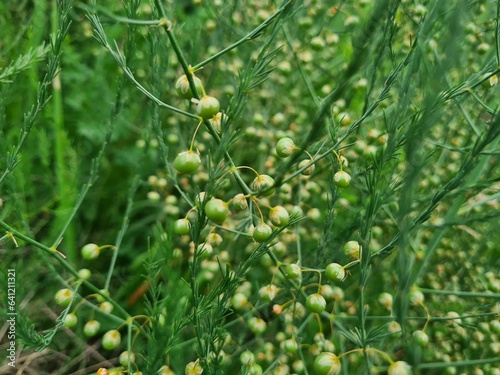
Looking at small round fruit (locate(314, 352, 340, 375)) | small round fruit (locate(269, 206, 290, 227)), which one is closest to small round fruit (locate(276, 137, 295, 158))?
small round fruit (locate(269, 206, 290, 227))

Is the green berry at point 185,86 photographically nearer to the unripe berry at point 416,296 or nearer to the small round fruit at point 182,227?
the small round fruit at point 182,227

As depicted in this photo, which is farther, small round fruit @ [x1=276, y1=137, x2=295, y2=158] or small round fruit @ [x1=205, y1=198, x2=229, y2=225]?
small round fruit @ [x1=276, y1=137, x2=295, y2=158]

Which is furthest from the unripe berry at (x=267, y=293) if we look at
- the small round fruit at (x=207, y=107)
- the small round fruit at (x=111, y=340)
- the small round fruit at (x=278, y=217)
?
the small round fruit at (x=207, y=107)

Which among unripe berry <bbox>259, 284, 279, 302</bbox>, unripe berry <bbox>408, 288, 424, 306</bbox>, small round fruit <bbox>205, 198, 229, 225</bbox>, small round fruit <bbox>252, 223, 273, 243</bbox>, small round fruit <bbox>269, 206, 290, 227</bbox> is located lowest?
unripe berry <bbox>408, 288, 424, 306</bbox>

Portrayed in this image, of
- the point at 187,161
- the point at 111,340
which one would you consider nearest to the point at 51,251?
the point at 111,340

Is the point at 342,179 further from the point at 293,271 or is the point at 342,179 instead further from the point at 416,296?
the point at 416,296

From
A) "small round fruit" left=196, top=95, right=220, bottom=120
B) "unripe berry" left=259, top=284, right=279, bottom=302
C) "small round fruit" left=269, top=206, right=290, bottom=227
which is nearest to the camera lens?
"small round fruit" left=196, top=95, right=220, bottom=120

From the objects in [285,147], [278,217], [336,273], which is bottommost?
[336,273]

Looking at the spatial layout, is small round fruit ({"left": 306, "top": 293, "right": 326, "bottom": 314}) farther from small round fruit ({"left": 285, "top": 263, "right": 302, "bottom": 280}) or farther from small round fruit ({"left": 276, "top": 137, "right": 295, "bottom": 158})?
small round fruit ({"left": 276, "top": 137, "right": 295, "bottom": 158})

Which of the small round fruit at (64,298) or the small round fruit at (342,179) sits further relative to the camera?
the small round fruit at (64,298)
